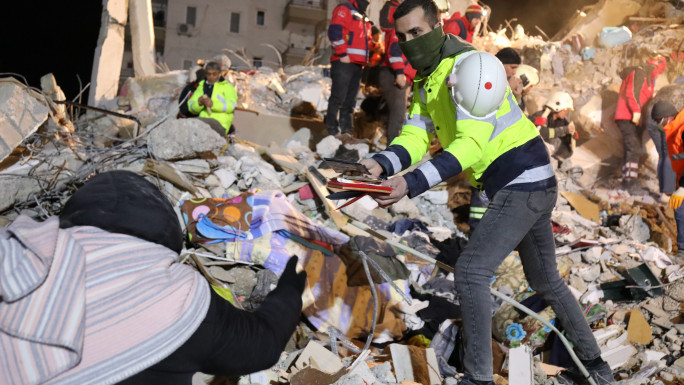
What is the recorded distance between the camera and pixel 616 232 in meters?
6.71

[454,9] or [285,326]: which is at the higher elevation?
[454,9]

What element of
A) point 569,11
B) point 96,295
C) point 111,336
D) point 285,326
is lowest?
point 285,326

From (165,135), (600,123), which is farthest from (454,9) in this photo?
(165,135)

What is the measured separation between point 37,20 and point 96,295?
54.4ft

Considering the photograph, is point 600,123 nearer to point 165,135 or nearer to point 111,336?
point 165,135

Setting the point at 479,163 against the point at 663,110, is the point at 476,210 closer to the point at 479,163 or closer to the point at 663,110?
the point at 479,163

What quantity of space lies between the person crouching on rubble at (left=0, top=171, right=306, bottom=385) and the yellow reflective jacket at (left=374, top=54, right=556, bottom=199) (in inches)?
47.5

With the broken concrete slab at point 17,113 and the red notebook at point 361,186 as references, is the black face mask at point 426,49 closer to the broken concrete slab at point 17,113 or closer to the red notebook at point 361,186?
the red notebook at point 361,186

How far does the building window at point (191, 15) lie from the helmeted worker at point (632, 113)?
75.1 ft

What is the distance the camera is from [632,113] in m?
9.06

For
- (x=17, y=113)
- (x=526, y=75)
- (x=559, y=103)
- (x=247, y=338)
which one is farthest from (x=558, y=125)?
(x=247, y=338)

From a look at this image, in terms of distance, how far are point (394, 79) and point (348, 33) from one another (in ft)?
2.72

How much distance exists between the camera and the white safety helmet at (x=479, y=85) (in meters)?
2.62

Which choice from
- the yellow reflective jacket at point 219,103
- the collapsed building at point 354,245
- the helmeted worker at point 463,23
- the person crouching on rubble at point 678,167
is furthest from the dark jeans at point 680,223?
the yellow reflective jacket at point 219,103
